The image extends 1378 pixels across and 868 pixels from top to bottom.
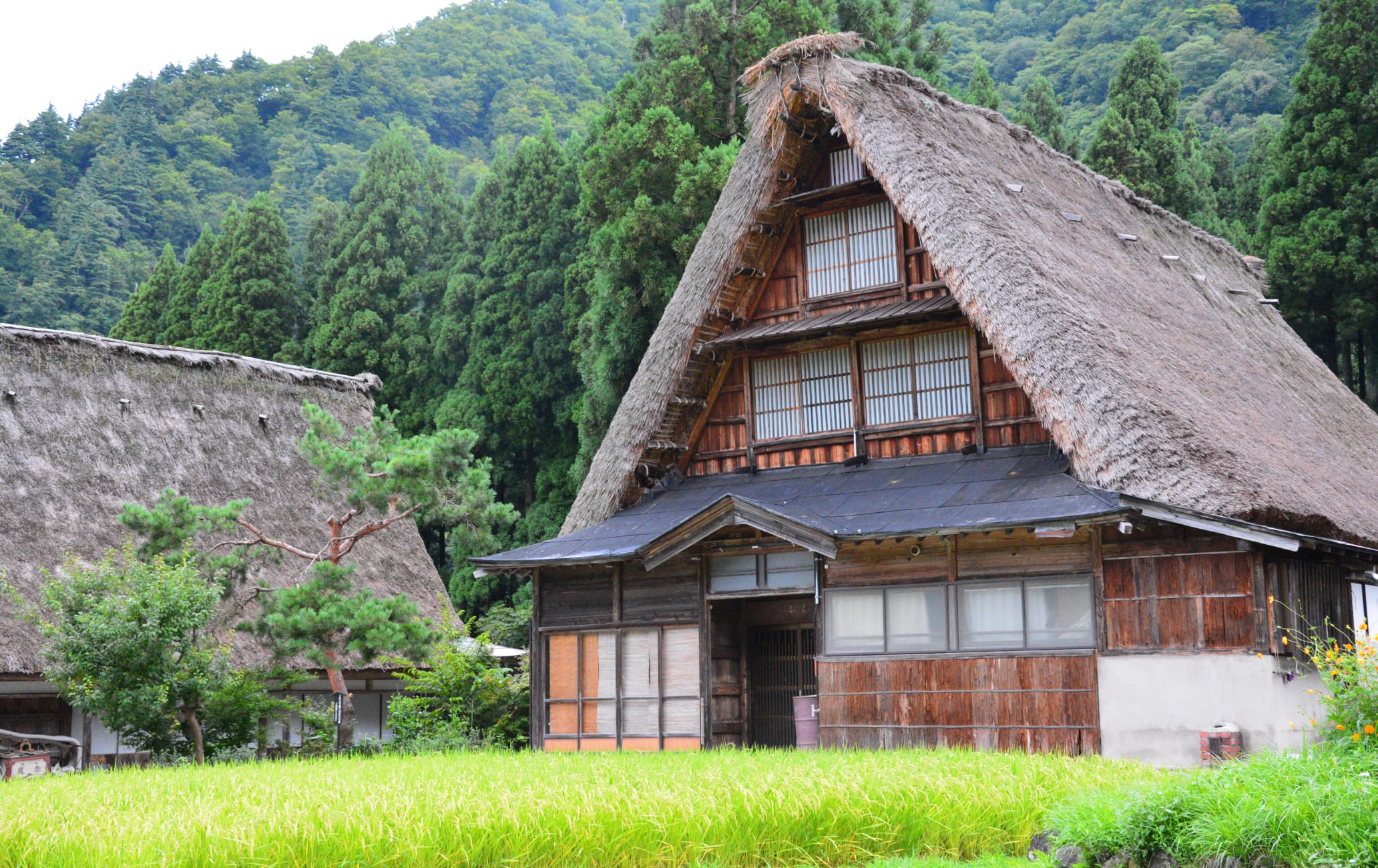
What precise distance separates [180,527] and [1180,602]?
11.2 metres

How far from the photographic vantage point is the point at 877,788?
7.77 metres

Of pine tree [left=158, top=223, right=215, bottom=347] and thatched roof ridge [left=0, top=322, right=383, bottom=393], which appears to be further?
pine tree [left=158, top=223, right=215, bottom=347]

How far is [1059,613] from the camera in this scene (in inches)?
469

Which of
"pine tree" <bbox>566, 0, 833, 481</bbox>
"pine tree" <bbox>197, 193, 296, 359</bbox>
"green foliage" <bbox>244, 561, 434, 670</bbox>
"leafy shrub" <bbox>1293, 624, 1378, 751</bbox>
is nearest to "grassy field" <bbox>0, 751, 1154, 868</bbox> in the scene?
"leafy shrub" <bbox>1293, 624, 1378, 751</bbox>

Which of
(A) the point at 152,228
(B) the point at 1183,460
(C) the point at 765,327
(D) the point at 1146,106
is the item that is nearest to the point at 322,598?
(C) the point at 765,327

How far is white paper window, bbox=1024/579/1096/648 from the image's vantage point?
11.8 m

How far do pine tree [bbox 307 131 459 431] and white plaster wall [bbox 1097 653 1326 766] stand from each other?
21.9 meters

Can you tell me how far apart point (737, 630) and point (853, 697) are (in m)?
2.57

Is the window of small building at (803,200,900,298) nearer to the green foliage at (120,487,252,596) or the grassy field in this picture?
the grassy field

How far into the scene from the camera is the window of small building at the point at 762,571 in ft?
44.6

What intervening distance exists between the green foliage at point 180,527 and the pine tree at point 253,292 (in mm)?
→ 17290

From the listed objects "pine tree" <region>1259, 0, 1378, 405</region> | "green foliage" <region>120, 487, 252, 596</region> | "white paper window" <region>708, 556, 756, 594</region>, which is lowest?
"white paper window" <region>708, 556, 756, 594</region>

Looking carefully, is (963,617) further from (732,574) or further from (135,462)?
(135,462)

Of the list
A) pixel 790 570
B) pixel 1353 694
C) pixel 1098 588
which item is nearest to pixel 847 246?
pixel 790 570
